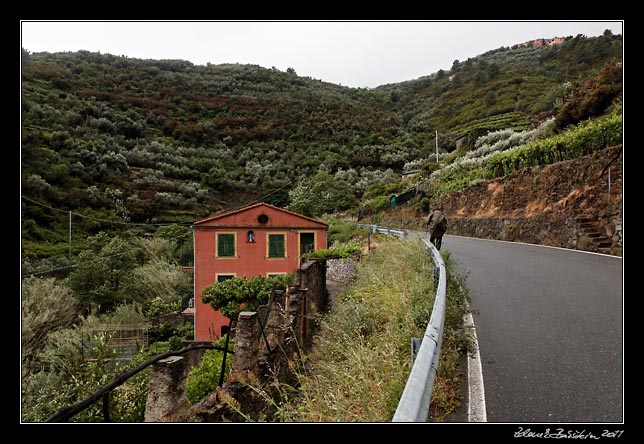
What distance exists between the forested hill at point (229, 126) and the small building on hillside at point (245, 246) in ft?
4.95

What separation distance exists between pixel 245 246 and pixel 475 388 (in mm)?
19267

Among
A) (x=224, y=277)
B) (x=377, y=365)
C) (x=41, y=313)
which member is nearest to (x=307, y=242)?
(x=224, y=277)

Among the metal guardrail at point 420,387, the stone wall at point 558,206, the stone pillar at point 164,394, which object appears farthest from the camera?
the stone wall at point 558,206

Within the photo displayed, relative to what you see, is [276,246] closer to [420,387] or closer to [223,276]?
[223,276]

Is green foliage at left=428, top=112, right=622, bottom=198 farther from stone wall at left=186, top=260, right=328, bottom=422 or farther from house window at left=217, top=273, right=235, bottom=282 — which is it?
house window at left=217, top=273, right=235, bottom=282

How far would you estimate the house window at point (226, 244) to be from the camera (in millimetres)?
20844

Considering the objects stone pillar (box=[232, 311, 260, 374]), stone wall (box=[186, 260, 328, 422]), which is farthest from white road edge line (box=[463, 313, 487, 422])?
stone pillar (box=[232, 311, 260, 374])

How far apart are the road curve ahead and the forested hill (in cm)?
367

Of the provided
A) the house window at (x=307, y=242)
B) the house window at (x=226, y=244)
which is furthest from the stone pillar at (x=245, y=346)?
the house window at (x=307, y=242)

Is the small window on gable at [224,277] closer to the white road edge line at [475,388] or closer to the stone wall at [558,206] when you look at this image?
the stone wall at [558,206]

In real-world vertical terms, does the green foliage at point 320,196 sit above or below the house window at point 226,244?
above

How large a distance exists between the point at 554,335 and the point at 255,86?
11881 centimetres

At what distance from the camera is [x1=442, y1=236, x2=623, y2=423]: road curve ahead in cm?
260

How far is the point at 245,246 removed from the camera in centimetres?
2117
